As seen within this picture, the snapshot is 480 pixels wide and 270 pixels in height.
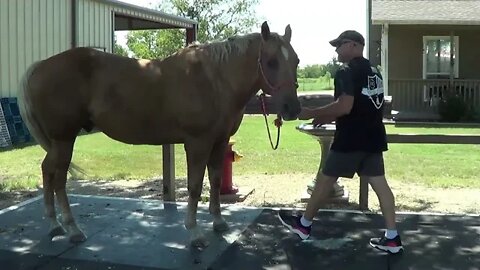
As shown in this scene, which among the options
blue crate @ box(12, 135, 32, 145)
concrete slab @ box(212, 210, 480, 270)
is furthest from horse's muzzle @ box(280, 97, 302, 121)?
blue crate @ box(12, 135, 32, 145)

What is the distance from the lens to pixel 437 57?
804 inches

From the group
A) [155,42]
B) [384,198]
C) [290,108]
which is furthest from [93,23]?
[155,42]

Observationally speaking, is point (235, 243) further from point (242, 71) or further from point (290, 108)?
point (242, 71)

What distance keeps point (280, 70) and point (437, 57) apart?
671 inches

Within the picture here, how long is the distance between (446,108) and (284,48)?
49.4 feet

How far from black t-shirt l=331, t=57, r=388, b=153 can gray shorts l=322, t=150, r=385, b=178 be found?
5 centimetres

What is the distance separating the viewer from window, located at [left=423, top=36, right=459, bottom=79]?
2028 cm

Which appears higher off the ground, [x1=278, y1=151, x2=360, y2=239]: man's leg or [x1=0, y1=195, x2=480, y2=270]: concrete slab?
[x1=278, y1=151, x2=360, y2=239]: man's leg

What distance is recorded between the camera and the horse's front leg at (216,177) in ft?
17.6

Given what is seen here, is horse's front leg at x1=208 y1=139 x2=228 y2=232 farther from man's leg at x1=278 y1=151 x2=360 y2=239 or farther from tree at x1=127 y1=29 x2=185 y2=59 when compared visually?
tree at x1=127 y1=29 x2=185 y2=59

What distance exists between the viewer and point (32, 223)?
582 centimetres

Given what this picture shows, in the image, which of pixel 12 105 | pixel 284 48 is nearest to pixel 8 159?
pixel 12 105

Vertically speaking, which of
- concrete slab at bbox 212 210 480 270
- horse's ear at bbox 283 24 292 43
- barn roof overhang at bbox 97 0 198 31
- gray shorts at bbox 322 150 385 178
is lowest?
concrete slab at bbox 212 210 480 270

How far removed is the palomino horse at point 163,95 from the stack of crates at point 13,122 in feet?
30.8
